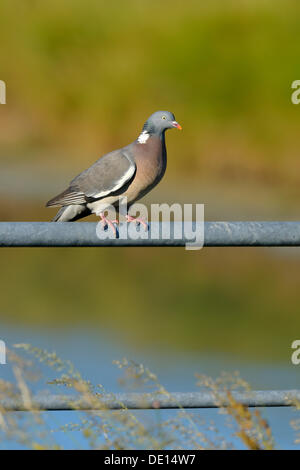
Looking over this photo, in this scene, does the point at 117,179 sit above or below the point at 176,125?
below

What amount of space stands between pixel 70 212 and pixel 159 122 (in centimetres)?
67

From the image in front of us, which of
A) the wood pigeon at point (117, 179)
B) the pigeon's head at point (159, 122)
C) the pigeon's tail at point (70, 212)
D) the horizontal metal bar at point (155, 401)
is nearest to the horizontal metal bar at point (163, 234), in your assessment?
the horizontal metal bar at point (155, 401)

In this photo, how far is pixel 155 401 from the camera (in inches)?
91.2

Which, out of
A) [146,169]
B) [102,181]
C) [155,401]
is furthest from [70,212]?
[155,401]

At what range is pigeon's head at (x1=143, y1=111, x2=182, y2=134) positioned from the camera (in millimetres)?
4254

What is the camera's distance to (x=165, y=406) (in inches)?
92.0

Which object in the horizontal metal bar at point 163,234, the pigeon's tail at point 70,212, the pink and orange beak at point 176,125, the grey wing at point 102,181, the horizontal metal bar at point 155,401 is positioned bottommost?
the horizontal metal bar at point 155,401

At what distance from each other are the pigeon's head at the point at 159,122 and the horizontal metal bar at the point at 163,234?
2.16 metres

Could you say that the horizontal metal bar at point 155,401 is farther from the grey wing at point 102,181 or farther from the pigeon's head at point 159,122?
the pigeon's head at point 159,122

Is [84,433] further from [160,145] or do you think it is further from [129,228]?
[160,145]

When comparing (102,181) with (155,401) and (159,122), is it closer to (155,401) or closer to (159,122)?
(159,122)

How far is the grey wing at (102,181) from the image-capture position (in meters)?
3.99

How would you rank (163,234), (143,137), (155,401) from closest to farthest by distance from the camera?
(163,234), (155,401), (143,137)
